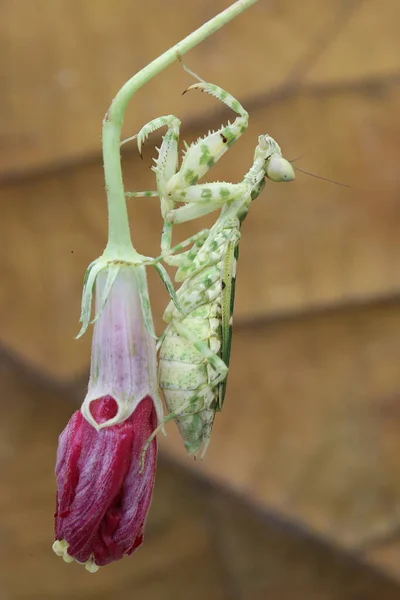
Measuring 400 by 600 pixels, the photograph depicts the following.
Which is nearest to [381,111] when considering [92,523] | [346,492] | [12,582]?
[346,492]

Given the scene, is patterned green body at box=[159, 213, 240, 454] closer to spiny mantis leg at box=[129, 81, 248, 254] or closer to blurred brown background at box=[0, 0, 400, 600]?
spiny mantis leg at box=[129, 81, 248, 254]

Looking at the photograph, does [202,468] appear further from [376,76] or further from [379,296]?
[376,76]

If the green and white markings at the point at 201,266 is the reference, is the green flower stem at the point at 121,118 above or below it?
above

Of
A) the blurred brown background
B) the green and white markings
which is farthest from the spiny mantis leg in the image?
the blurred brown background

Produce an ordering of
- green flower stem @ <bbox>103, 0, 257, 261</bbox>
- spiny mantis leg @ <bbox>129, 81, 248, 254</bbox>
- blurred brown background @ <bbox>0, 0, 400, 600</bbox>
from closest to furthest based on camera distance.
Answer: green flower stem @ <bbox>103, 0, 257, 261</bbox> < spiny mantis leg @ <bbox>129, 81, 248, 254</bbox> < blurred brown background @ <bbox>0, 0, 400, 600</bbox>

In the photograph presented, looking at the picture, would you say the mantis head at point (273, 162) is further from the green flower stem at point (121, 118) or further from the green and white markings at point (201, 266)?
the green flower stem at point (121, 118)

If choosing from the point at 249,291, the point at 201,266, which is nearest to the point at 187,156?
the point at 201,266

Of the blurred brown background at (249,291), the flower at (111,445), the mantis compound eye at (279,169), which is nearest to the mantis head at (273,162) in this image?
the mantis compound eye at (279,169)
